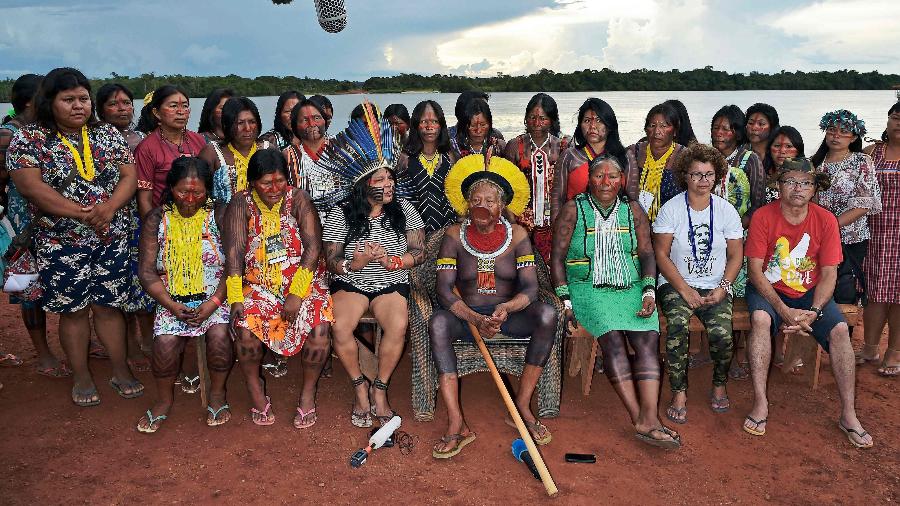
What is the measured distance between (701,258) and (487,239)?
1557 millimetres

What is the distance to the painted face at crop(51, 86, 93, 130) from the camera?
4258mm

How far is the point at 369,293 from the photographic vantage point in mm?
4746

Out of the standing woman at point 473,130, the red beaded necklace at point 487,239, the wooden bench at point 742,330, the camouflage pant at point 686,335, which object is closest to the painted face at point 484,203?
the red beaded necklace at point 487,239

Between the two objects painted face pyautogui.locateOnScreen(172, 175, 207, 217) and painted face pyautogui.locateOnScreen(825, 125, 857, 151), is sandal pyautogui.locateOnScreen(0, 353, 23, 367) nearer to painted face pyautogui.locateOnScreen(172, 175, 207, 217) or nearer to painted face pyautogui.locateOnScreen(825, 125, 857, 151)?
painted face pyautogui.locateOnScreen(172, 175, 207, 217)

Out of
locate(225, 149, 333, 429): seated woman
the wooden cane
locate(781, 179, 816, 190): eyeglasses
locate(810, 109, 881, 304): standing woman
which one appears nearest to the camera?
the wooden cane

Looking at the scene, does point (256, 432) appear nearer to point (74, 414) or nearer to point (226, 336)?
point (226, 336)

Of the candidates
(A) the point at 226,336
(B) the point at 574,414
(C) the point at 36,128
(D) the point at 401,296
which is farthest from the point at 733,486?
(C) the point at 36,128

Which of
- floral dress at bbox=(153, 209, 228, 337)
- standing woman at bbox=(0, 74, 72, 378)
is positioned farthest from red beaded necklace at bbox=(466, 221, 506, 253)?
standing woman at bbox=(0, 74, 72, 378)

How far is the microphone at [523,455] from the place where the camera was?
3.91m

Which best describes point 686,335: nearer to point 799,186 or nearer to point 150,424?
point 799,186

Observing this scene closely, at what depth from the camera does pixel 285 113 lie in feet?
20.3

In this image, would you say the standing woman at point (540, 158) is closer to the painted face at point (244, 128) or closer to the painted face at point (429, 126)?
the painted face at point (429, 126)

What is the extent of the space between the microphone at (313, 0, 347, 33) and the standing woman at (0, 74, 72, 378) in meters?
2.29

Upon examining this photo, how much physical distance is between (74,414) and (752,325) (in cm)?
484
